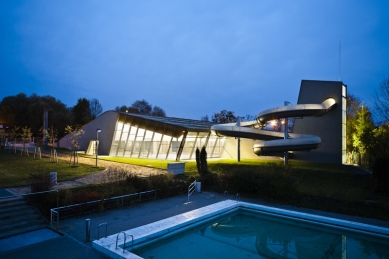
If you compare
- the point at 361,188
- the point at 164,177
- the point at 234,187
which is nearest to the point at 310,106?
the point at 361,188

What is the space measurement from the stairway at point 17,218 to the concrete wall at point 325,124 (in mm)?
24829

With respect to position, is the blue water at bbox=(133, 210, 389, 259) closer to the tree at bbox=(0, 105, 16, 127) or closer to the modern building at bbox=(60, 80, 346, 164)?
the modern building at bbox=(60, 80, 346, 164)

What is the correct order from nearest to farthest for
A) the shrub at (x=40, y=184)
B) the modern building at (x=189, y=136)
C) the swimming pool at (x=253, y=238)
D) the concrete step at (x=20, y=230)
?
the swimming pool at (x=253, y=238)
the concrete step at (x=20, y=230)
the shrub at (x=40, y=184)
the modern building at (x=189, y=136)

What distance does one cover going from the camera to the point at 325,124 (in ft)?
86.4

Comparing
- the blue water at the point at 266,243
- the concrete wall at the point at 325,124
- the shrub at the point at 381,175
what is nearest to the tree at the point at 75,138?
the blue water at the point at 266,243

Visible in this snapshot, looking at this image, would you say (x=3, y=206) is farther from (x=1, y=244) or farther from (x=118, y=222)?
(x=118, y=222)

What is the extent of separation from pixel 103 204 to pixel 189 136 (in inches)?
791

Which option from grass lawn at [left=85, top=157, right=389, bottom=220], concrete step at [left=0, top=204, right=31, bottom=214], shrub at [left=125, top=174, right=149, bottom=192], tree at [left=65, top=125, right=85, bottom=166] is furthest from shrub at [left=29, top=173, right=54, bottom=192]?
tree at [left=65, top=125, right=85, bottom=166]

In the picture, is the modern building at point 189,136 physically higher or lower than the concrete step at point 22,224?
higher

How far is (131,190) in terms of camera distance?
14797mm

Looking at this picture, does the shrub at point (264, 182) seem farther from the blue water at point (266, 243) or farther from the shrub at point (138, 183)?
the shrub at point (138, 183)

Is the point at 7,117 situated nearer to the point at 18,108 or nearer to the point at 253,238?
the point at 18,108

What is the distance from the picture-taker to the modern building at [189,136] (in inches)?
1018

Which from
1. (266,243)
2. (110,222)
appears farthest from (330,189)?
(110,222)
